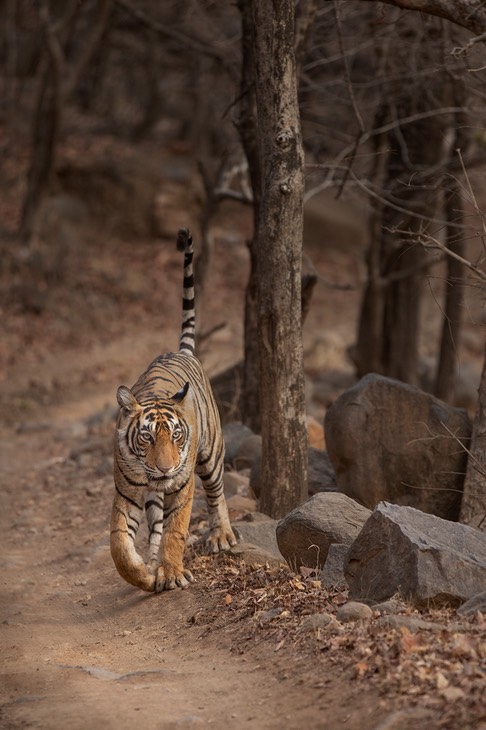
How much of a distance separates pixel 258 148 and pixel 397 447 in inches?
139

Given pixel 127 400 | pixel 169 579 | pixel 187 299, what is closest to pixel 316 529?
pixel 169 579

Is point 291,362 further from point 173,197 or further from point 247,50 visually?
point 173,197

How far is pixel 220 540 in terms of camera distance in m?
7.48

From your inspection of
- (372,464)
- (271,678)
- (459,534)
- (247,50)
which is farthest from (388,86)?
(271,678)

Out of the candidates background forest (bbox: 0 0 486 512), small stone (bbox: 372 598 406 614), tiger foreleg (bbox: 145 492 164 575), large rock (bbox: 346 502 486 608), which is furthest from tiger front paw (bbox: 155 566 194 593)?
small stone (bbox: 372 598 406 614)

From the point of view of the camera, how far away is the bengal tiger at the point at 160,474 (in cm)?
671

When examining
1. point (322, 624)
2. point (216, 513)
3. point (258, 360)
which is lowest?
point (322, 624)

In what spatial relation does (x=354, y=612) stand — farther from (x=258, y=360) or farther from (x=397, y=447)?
(x=258, y=360)

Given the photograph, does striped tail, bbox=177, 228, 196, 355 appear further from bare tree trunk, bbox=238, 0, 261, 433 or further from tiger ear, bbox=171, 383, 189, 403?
bare tree trunk, bbox=238, 0, 261, 433

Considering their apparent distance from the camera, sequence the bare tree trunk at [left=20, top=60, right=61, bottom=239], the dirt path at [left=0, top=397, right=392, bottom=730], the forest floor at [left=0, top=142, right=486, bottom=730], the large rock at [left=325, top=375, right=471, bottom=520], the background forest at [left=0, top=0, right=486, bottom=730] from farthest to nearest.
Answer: the bare tree trunk at [left=20, top=60, right=61, bottom=239], the large rock at [left=325, top=375, right=471, bottom=520], the background forest at [left=0, top=0, right=486, bottom=730], the dirt path at [left=0, top=397, right=392, bottom=730], the forest floor at [left=0, top=142, right=486, bottom=730]

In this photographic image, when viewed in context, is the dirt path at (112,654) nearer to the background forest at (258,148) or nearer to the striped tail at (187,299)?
the background forest at (258,148)

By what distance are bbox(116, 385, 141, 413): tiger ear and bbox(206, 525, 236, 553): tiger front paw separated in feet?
4.23

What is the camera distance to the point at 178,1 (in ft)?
69.4

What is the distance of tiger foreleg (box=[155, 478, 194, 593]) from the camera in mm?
6957
